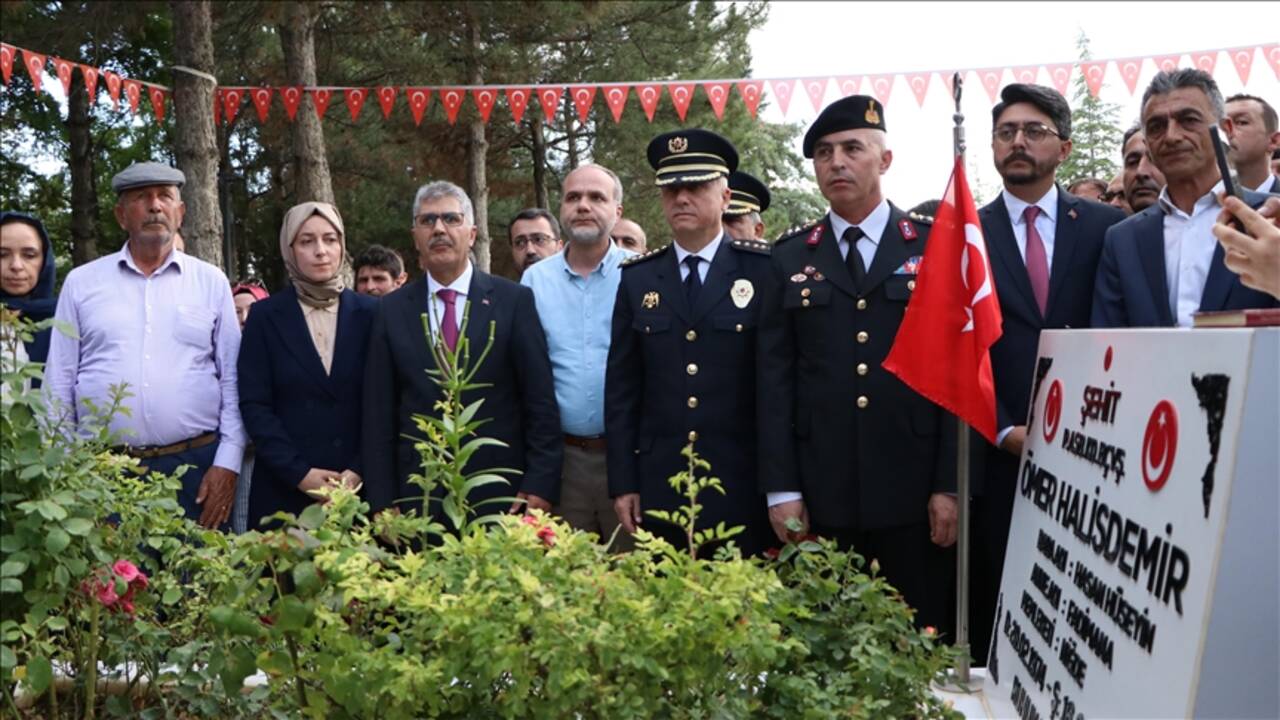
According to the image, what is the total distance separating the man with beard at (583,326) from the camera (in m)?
3.90

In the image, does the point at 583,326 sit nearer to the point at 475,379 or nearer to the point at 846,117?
the point at 475,379

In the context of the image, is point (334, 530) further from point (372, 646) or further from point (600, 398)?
point (600, 398)

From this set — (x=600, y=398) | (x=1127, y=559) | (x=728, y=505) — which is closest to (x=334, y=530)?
(x=1127, y=559)

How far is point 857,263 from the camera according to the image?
10.7 ft

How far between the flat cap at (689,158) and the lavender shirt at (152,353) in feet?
5.72

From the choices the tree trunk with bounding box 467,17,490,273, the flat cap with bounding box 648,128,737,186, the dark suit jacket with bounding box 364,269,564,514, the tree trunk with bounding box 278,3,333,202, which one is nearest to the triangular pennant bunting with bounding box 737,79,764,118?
the tree trunk with bounding box 278,3,333,202

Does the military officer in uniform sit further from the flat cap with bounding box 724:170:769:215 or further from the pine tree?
the pine tree

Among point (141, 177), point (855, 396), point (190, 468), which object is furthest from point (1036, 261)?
point (141, 177)

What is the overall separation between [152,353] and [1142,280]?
325cm

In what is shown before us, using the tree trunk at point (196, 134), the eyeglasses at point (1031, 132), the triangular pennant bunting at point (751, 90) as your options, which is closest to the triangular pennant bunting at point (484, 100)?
the triangular pennant bunting at point (751, 90)

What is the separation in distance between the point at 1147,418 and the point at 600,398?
7.27 feet

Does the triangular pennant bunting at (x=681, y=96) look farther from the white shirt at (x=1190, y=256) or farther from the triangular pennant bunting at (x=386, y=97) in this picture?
the white shirt at (x=1190, y=256)

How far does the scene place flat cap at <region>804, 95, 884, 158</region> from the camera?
327 cm

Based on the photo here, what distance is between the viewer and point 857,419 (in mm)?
3207
